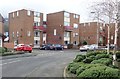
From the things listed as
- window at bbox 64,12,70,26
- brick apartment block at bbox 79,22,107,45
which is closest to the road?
window at bbox 64,12,70,26

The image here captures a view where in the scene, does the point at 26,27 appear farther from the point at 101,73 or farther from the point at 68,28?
the point at 101,73

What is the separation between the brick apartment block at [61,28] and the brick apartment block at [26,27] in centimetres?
297

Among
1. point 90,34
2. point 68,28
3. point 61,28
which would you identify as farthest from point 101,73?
point 90,34

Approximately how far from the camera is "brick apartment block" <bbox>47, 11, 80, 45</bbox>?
69812mm

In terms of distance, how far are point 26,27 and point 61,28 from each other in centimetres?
1068

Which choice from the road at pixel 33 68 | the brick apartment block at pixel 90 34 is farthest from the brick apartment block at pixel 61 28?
the road at pixel 33 68

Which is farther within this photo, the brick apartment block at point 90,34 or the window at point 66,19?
the brick apartment block at point 90,34

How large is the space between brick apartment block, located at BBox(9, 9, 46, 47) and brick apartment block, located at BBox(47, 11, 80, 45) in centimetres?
297

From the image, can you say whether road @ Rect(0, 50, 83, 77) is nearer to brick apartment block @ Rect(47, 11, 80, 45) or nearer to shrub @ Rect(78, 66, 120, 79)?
shrub @ Rect(78, 66, 120, 79)

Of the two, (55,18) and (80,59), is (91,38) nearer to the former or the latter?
(55,18)

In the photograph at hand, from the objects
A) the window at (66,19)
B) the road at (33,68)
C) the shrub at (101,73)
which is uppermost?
the window at (66,19)

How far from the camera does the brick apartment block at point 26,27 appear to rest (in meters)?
64.4

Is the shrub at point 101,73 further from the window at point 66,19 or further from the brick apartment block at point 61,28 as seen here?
the window at point 66,19

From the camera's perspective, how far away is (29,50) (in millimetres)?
43031
